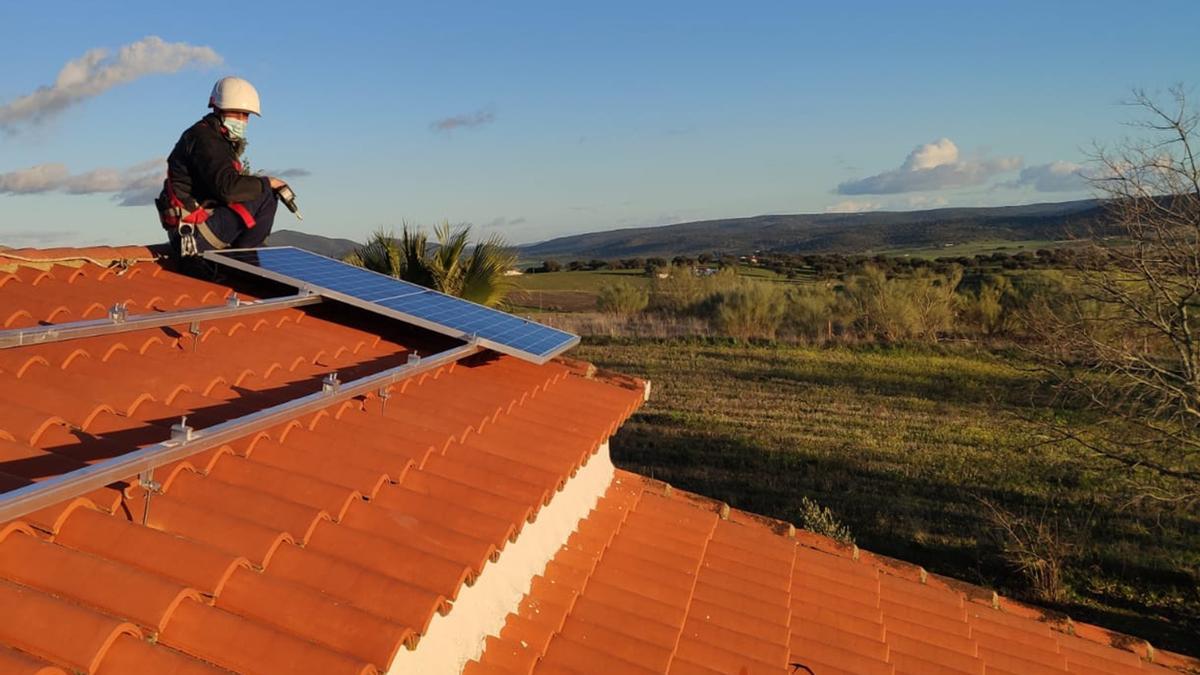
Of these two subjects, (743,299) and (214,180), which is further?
(743,299)

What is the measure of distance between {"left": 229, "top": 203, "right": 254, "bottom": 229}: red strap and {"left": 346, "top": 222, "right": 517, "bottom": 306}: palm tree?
4.76 metres

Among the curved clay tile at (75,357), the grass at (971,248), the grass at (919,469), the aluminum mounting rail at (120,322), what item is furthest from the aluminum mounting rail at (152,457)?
the grass at (971,248)

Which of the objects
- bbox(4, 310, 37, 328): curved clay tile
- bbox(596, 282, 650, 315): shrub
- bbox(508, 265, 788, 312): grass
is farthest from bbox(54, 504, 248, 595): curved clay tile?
bbox(596, 282, 650, 315): shrub

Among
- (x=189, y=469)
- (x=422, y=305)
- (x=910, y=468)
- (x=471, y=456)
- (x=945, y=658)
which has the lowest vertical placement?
(x=910, y=468)

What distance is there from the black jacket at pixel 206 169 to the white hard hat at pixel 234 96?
119mm

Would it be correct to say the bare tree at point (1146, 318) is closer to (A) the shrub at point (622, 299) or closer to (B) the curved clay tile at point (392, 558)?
(B) the curved clay tile at point (392, 558)

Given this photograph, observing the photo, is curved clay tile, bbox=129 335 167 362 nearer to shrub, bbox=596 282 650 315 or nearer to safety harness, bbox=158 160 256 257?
safety harness, bbox=158 160 256 257

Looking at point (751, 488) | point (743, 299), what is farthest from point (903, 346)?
point (751, 488)

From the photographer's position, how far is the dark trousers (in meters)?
6.46

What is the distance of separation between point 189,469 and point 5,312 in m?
2.49

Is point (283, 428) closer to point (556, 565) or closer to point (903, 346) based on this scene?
point (556, 565)

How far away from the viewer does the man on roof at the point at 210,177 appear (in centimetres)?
604

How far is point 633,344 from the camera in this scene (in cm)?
3453

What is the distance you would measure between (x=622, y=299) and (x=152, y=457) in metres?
43.5
